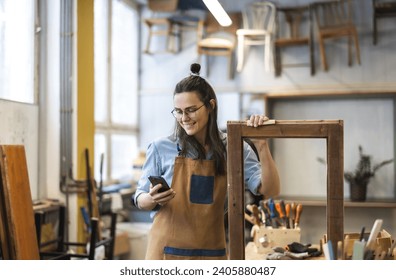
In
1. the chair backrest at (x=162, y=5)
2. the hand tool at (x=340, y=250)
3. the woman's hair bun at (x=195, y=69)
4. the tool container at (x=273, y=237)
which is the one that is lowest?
the tool container at (x=273, y=237)

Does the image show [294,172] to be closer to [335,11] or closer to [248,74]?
[248,74]

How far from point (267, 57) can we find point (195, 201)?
380 centimetres

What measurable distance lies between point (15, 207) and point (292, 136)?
4.43 feet

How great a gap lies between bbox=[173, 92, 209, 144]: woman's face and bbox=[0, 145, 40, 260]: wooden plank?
87 centimetres

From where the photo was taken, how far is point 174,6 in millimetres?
5660

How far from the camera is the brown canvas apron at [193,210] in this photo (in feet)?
6.35

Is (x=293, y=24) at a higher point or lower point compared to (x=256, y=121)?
higher

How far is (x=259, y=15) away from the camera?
562 cm

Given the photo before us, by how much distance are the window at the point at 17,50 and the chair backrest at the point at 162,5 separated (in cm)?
293

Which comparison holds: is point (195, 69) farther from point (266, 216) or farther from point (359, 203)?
point (359, 203)

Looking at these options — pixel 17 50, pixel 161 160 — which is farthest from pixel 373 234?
pixel 17 50

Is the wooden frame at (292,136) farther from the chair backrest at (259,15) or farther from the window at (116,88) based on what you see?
the chair backrest at (259,15)

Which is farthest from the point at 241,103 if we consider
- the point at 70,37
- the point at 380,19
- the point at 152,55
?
the point at 70,37

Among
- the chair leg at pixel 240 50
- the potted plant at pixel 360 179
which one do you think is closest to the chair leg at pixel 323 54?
the chair leg at pixel 240 50
